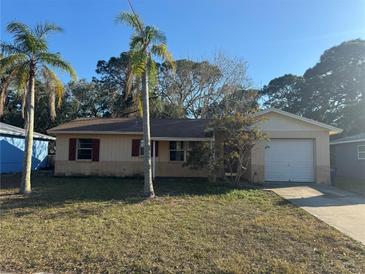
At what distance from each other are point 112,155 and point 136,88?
24.0 feet

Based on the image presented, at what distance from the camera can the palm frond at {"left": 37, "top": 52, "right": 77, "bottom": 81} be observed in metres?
13.0

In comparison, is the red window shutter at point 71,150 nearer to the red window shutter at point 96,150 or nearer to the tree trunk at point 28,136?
the red window shutter at point 96,150

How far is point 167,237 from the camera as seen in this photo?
7492 mm

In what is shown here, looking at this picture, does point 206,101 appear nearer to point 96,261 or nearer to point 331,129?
point 331,129

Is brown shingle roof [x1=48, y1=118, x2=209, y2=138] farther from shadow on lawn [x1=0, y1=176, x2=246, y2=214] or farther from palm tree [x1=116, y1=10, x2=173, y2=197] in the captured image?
palm tree [x1=116, y1=10, x2=173, y2=197]

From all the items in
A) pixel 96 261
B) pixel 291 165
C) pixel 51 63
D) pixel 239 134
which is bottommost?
pixel 96 261

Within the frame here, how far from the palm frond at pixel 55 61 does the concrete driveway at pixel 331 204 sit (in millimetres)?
9591

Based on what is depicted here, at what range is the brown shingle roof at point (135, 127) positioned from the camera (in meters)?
19.4

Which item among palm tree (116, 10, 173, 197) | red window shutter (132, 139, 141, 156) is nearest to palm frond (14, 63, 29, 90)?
palm tree (116, 10, 173, 197)

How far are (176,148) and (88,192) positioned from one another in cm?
759

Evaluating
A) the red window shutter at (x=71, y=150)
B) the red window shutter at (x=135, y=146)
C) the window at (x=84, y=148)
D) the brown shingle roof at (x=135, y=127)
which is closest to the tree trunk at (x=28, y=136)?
the brown shingle roof at (x=135, y=127)

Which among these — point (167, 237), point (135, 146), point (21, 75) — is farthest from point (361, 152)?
point (21, 75)

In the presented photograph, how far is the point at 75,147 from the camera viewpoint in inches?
Result: 786

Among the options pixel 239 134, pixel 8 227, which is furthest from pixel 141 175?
pixel 8 227
